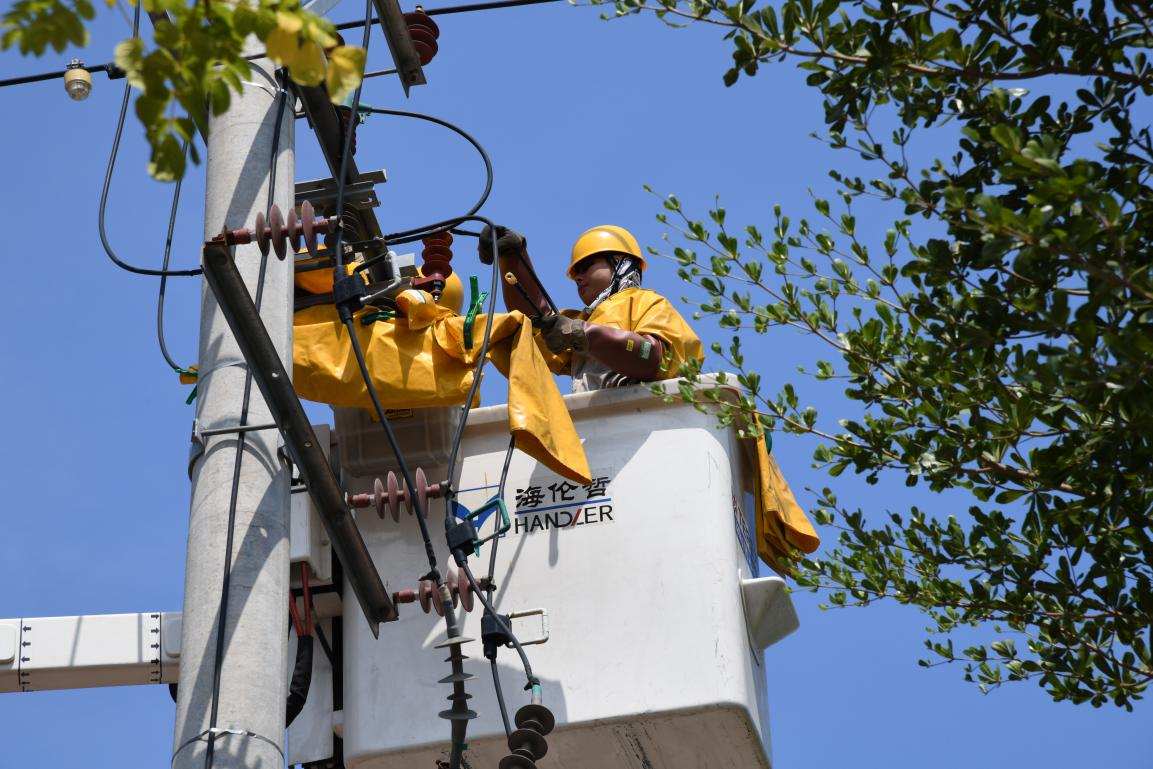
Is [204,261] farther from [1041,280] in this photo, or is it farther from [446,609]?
[1041,280]

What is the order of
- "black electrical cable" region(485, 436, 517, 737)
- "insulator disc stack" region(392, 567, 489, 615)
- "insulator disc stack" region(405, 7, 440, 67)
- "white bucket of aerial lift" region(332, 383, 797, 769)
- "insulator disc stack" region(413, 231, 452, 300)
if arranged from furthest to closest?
1. "insulator disc stack" region(413, 231, 452, 300)
2. "insulator disc stack" region(405, 7, 440, 67)
3. "white bucket of aerial lift" region(332, 383, 797, 769)
4. "black electrical cable" region(485, 436, 517, 737)
5. "insulator disc stack" region(392, 567, 489, 615)

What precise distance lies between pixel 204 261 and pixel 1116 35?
9.06ft

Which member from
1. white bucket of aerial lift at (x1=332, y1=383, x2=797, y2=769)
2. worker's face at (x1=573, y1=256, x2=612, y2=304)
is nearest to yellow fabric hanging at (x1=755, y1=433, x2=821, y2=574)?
white bucket of aerial lift at (x1=332, y1=383, x2=797, y2=769)

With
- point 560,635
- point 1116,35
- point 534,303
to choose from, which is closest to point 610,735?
point 560,635

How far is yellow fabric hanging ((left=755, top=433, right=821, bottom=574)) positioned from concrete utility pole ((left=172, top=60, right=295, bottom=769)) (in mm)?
2459

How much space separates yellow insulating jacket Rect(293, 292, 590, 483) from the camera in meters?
6.63

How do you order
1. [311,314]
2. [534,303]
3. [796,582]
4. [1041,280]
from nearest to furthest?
[1041,280] < [796,582] < [311,314] < [534,303]

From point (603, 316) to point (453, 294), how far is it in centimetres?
68

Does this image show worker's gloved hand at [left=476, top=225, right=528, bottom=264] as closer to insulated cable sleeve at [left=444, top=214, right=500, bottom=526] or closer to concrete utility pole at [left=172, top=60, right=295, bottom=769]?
insulated cable sleeve at [left=444, top=214, right=500, bottom=526]

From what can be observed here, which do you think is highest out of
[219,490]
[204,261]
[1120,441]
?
[204,261]

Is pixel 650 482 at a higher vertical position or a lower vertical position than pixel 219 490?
higher

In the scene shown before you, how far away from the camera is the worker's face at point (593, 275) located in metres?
8.20

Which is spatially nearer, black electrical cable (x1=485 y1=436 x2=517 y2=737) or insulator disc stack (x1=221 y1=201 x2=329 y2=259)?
insulator disc stack (x1=221 y1=201 x2=329 y2=259)

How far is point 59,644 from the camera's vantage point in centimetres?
667
